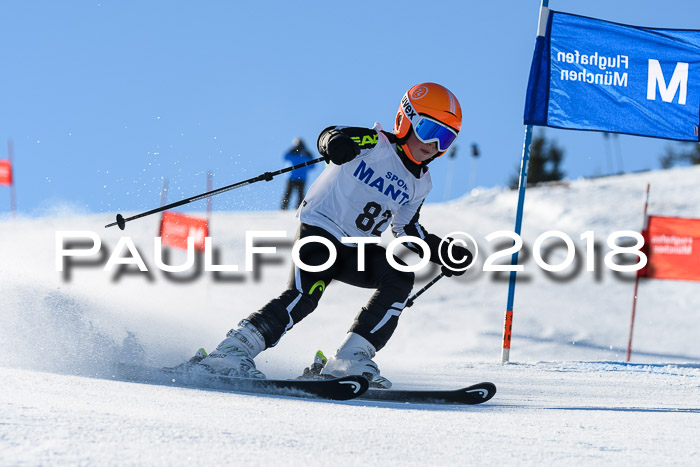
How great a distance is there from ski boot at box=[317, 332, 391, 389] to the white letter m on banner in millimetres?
4752

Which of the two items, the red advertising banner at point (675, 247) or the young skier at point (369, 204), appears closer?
the young skier at point (369, 204)

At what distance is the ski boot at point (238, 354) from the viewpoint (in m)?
3.73

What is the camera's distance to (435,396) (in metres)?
3.81

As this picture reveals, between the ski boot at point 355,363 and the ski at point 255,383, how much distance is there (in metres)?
0.40

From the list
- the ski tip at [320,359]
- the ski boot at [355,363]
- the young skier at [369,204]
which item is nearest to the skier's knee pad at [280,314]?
the young skier at [369,204]

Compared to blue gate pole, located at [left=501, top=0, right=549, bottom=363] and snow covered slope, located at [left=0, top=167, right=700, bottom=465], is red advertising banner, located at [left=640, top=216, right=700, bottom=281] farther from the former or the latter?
blue gate pole, located at [left=501, top=0, right=549, bottom=363]

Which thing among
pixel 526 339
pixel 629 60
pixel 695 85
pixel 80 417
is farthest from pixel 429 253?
pixel 526 339

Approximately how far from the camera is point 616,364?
6.50 meters

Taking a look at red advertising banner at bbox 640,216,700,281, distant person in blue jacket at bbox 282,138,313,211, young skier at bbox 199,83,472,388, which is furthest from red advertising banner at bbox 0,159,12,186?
young skier at bbox 199,83,472,388

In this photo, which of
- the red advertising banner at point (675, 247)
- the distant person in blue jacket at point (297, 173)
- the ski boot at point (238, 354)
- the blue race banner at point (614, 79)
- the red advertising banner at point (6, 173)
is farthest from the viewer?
the red advertising banner at point (6, 173)

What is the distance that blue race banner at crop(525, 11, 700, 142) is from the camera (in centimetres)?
720

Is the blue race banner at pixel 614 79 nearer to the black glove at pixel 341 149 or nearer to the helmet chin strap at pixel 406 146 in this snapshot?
the helmet chin strap at pixel 406 146

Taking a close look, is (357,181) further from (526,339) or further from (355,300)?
(355,300)

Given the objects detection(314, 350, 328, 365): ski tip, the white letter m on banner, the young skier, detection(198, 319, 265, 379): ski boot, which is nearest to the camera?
detection(198, 319, 265, 379): ski boot
